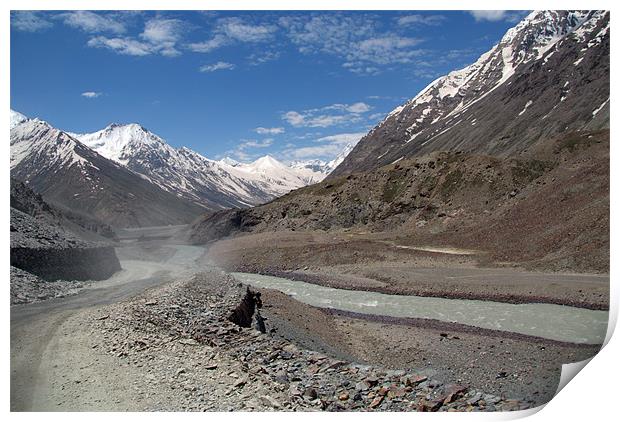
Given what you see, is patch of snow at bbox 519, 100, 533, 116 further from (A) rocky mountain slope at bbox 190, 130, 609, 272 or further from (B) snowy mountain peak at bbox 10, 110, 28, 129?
(B) snowy mountain peak at bbox 10, 110, 28, 129

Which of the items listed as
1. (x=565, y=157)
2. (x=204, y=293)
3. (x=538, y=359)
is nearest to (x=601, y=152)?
(x=565, y=157)

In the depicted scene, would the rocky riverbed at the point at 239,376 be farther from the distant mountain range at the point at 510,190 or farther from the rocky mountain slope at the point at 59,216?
the distant mountain range at the point at 510,190

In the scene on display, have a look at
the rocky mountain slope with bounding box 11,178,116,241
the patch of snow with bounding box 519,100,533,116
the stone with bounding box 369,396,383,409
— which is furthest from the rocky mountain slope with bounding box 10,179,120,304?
the patch of snow with bounding box 519,100,533,116

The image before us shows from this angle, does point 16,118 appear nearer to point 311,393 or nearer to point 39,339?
point 39,339

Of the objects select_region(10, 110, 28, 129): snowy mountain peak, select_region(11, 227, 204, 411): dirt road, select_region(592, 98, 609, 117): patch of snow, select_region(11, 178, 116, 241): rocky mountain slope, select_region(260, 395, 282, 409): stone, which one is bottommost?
select_region(260, 395, 282, 409): stone

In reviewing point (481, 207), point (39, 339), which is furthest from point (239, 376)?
point (481, 207)
